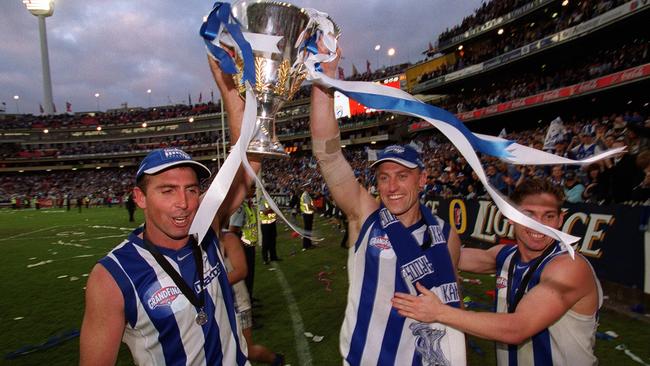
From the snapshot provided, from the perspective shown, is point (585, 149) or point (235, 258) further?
point (585, 149)

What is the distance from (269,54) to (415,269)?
63.3 inches

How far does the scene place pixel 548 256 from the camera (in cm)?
228

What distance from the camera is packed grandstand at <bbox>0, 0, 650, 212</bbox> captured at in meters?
8.72

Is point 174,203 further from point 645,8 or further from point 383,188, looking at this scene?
point 645,8

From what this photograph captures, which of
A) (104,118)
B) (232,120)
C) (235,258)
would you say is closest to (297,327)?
(235,258)

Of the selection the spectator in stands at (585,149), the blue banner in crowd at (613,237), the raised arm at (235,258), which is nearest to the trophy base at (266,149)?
the raised arm at (235,258)

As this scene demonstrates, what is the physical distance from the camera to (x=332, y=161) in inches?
89.3

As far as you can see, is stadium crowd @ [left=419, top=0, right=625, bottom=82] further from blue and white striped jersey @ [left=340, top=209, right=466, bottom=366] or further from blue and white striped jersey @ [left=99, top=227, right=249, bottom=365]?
blue and white striped jersey @ [left=99, top=227, right=249, bottom=365]

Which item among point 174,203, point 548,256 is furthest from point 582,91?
point 174,203

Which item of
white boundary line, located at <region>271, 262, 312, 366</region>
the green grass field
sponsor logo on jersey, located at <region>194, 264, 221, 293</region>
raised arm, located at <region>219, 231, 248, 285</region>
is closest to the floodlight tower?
the green grass field

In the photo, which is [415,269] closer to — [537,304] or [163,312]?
[537,304]

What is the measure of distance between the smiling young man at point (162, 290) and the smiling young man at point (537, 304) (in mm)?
1130

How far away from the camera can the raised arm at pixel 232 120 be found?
238cm

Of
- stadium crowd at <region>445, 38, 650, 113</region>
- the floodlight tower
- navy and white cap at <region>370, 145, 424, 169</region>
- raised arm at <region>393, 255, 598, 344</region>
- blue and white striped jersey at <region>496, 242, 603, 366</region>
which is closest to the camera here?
raised arm at <region>393, 255, 598, 344</region>
